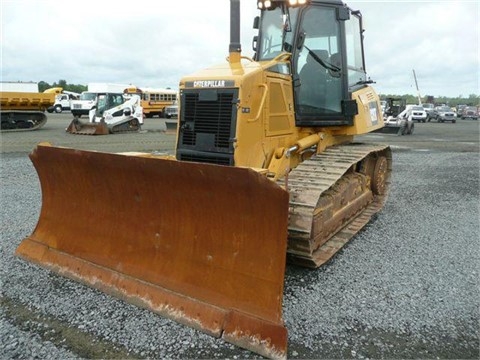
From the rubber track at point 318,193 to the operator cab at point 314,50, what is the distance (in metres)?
0.52

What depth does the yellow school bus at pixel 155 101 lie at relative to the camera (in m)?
36.8

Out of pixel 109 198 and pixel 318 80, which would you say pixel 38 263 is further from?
pixel 318 80

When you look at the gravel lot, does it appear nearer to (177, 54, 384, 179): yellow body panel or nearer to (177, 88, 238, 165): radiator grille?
(177, 54, 384, 179): yellow body panel

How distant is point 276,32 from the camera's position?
208 inches

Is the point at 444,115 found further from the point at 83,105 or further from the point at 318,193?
the point at 318,193

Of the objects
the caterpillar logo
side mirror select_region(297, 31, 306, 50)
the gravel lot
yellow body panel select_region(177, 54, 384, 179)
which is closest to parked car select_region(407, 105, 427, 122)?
the gravel lot

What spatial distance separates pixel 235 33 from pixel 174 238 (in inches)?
101

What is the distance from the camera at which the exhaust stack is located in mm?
4590

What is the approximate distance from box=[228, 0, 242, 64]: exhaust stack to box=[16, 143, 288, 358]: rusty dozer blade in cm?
201

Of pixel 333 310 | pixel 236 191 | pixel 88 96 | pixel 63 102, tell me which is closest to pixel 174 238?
pixel 236 191

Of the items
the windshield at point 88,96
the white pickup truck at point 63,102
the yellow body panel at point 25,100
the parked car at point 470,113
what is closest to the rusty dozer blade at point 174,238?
the yellow body panel at point 25,100

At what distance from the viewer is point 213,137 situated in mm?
4473

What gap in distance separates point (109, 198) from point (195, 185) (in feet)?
3.71

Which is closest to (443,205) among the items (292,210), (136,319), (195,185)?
(292,210)
